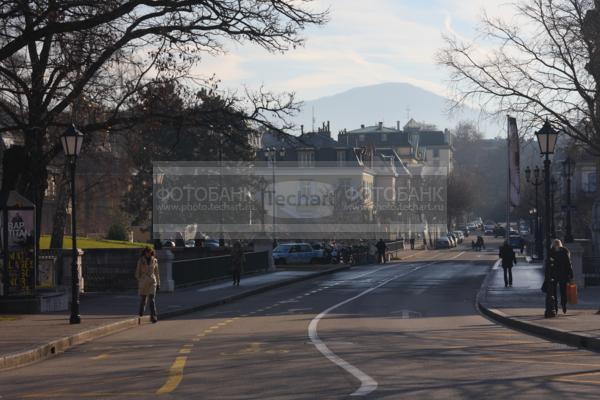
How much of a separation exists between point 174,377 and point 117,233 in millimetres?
72966

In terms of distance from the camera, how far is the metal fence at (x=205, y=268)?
4206 centimetres

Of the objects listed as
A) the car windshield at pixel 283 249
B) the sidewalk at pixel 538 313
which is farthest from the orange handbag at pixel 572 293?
the car windshield at pixel 283 249

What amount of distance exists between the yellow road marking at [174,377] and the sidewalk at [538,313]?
24.0 ft

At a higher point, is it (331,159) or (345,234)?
(331,159)

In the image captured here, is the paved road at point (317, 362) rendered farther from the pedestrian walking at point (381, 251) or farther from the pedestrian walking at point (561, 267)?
the pedestrian walking at point (381, 251)

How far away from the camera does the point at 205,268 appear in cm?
4641

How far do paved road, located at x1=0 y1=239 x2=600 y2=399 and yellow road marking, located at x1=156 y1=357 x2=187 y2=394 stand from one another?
2cm

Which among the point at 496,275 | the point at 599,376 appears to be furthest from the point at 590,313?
the point at 496,275

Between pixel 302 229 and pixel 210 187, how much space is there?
2062cm

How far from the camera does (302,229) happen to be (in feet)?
327

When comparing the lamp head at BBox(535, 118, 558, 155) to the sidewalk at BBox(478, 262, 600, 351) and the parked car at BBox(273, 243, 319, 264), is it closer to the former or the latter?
the sidewalk at BBox(478, 262, 600, 351)

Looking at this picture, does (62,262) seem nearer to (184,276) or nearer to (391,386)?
(184,276)

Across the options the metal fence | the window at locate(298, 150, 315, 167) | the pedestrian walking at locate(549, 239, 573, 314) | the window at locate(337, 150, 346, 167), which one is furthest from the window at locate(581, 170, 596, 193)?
the pedestrian walking at locate(549, 239, 573, 314)

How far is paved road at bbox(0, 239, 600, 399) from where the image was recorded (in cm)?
1286
